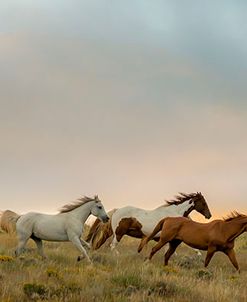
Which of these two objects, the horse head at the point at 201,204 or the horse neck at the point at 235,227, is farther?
the horse head at the point at 201,204

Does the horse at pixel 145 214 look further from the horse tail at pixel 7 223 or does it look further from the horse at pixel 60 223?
the horse tail at pixel 7 223

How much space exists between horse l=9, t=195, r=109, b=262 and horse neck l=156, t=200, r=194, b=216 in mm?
3765

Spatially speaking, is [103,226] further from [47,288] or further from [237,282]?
[47,288]

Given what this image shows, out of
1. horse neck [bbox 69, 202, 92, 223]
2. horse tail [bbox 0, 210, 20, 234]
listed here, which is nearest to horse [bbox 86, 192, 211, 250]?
horse neck [bbox 69, 202, 92, 223]

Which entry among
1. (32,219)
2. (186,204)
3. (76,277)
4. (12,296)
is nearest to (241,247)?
(186,204)

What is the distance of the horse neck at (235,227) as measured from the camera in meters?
14.9

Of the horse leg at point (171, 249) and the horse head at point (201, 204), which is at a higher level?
the horse head at point (201, 204)

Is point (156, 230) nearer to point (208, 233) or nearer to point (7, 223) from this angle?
point (208, 233)

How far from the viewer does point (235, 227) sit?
15.0m

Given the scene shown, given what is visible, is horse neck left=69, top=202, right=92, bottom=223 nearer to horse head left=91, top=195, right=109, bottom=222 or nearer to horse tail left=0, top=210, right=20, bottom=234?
horse head left=91, top=195, right=109, bottom=222

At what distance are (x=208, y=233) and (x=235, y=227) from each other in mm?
737

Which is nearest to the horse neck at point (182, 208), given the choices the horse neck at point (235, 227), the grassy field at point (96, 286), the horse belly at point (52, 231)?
the horse neck at point (235, 227)

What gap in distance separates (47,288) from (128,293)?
1.34 metres

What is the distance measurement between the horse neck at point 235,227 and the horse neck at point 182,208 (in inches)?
145
